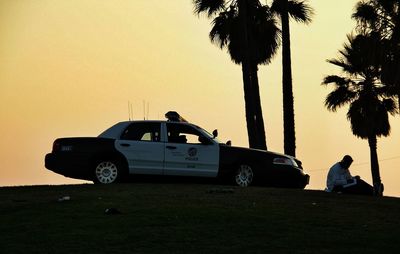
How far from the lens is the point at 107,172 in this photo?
23594 millimetres

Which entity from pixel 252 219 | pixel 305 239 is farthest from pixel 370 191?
pixel 305 239

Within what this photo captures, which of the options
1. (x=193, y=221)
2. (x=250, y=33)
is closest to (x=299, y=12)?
(x=250, y=33)

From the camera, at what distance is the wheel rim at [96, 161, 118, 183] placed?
2352 centimetres

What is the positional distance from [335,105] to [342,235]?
33689 mm

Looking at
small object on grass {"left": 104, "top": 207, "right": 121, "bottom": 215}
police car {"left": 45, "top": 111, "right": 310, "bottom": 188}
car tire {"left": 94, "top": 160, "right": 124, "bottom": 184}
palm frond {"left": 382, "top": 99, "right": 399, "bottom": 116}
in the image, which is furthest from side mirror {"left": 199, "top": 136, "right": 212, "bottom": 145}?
palm frond {"left": 382, "top": 99, "right": 399, "bottom": 116}

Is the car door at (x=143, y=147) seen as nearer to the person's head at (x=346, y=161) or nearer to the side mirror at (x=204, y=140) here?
the side mirror at (x=204, y=140)

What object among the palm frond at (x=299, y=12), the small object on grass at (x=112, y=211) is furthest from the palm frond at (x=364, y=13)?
the small object on grass at (x=112, y=211)

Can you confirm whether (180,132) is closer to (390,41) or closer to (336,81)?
(390,41)

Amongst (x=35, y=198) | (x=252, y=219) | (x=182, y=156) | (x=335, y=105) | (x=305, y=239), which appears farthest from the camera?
(x=335, y=105)

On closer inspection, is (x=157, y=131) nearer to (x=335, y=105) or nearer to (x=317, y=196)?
(x=317, y=196)

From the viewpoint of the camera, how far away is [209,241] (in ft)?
48.2

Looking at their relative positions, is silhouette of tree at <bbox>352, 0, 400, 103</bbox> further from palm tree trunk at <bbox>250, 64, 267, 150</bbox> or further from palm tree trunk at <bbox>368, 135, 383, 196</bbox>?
palm tree trunk at <bbox>368, 135, 383, 196</bbox>

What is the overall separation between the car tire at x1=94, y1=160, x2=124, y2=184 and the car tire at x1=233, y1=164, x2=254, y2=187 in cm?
270

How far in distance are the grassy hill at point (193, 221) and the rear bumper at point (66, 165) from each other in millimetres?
744
